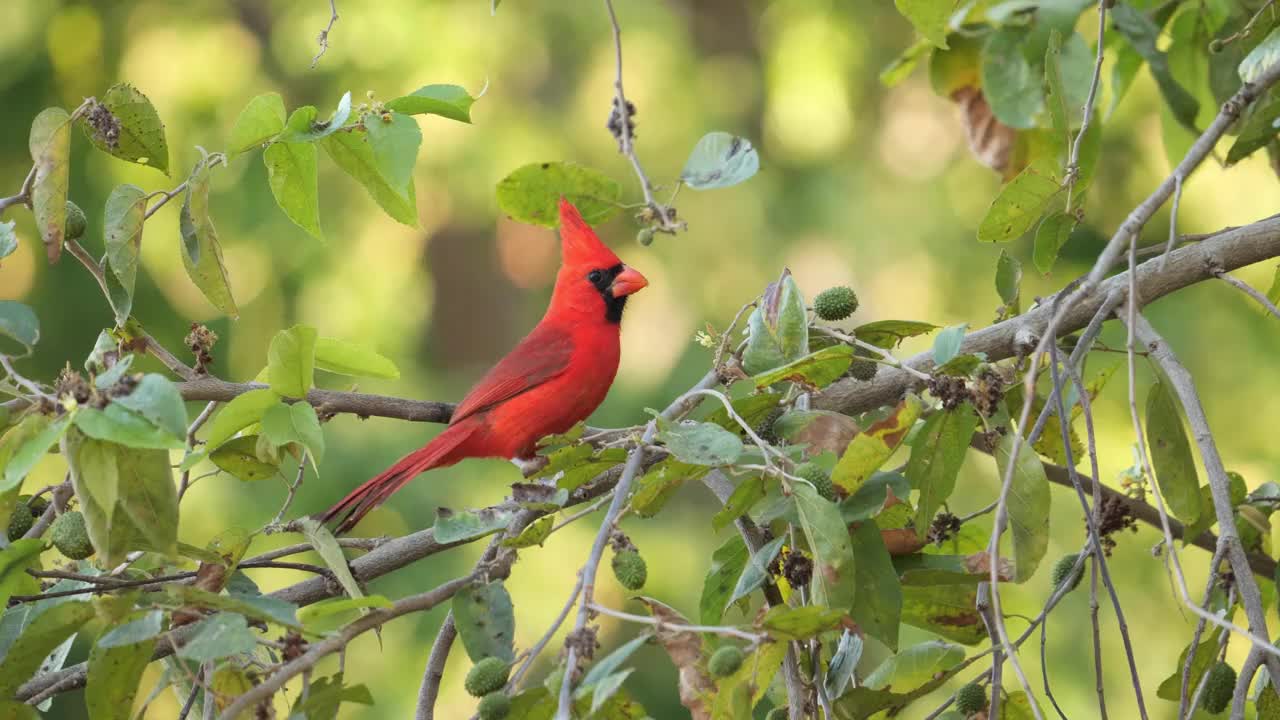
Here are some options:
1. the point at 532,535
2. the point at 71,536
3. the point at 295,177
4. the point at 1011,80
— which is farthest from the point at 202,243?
the point at 1011,80

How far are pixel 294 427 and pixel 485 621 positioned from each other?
0.31m

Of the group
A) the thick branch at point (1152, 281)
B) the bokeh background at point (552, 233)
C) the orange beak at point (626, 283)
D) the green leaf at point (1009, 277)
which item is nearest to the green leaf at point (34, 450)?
the thick branch at point (1152, 281)

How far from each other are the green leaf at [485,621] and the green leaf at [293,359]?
296mm

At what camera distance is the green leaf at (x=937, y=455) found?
1.42m

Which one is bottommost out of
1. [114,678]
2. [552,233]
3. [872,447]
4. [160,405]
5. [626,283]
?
[114,678]

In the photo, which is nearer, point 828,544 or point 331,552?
point 828,544

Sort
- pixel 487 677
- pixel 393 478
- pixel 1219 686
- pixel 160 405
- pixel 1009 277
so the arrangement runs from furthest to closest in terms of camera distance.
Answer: pixel 393 478, pixel 1009 277, pixel 1219 686, pixel 487 677, pixel 160 405

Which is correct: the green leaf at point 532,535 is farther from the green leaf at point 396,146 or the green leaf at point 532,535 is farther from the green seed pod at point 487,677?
the green leaf at point 396,146

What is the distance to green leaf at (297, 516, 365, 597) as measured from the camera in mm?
1432

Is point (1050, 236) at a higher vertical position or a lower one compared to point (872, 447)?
higher

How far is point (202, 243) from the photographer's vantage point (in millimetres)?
1552

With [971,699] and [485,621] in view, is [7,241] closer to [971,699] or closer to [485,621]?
[485,621]

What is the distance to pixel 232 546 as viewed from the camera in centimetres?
148

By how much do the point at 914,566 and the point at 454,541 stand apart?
54 cm
